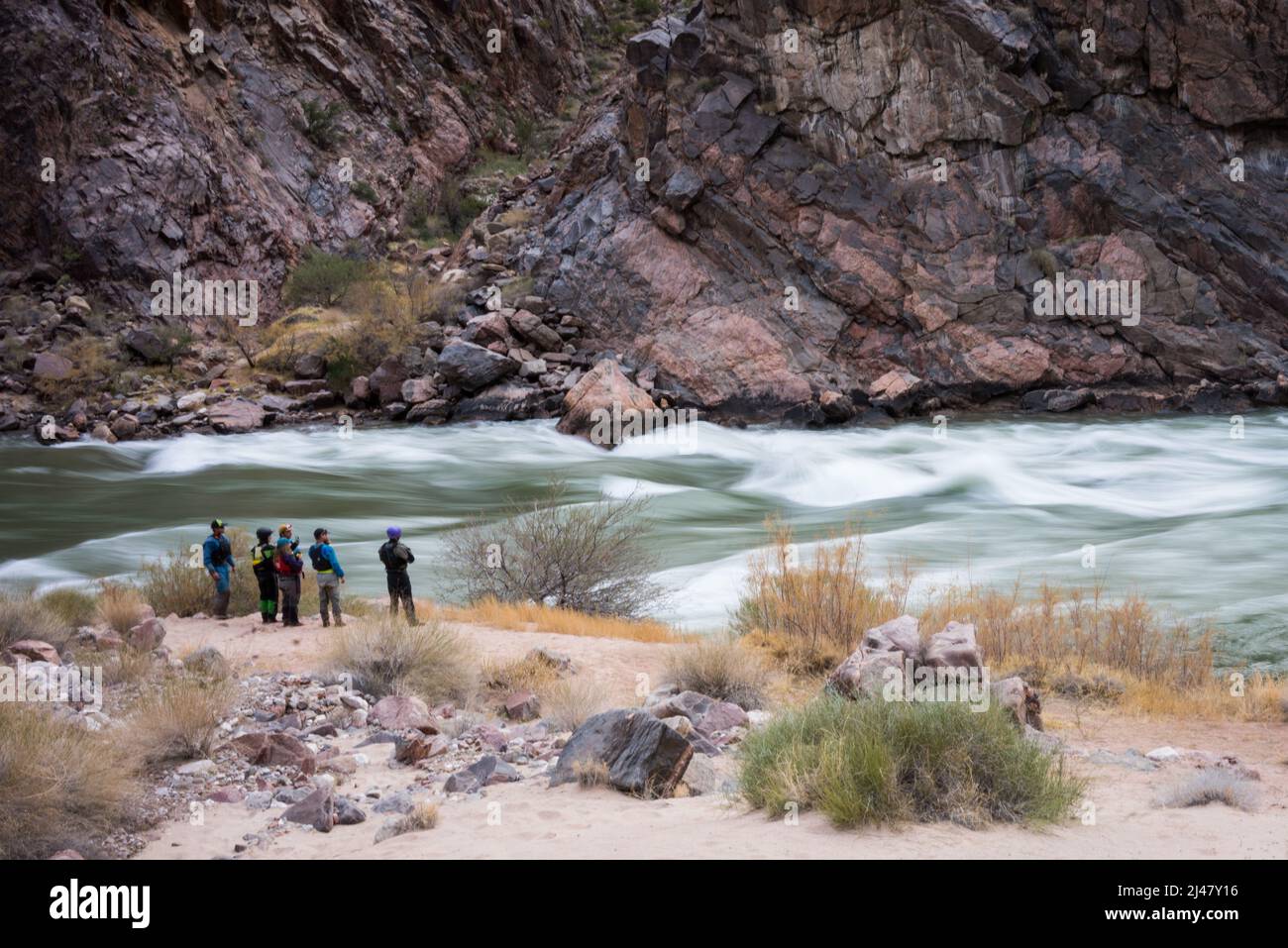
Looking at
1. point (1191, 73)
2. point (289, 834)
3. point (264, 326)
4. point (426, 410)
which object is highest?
point (1191, 73)

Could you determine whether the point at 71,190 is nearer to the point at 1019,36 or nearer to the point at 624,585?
the point at 624,585

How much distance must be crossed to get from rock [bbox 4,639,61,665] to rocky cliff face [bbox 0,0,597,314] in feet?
77.8

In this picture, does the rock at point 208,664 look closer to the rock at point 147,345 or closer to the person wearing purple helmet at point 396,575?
the person wearing purple helmet at point 396,575

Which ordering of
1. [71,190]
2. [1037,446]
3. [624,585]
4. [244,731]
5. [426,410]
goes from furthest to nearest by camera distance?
[71,190] < [426,410] < [1037,446] < [624,585] < [244,731]

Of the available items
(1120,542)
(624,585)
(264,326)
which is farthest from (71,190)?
(1120,542)

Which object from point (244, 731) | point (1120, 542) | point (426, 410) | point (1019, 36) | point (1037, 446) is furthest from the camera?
point (1019, 36)

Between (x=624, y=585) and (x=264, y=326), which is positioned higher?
(x=264, y=326)

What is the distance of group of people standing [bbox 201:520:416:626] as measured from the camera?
1075 centimetres

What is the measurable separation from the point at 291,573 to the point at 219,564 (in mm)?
1231

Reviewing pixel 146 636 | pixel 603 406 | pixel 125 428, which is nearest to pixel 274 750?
pixel 146 636

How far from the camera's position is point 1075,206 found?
1096 inches
